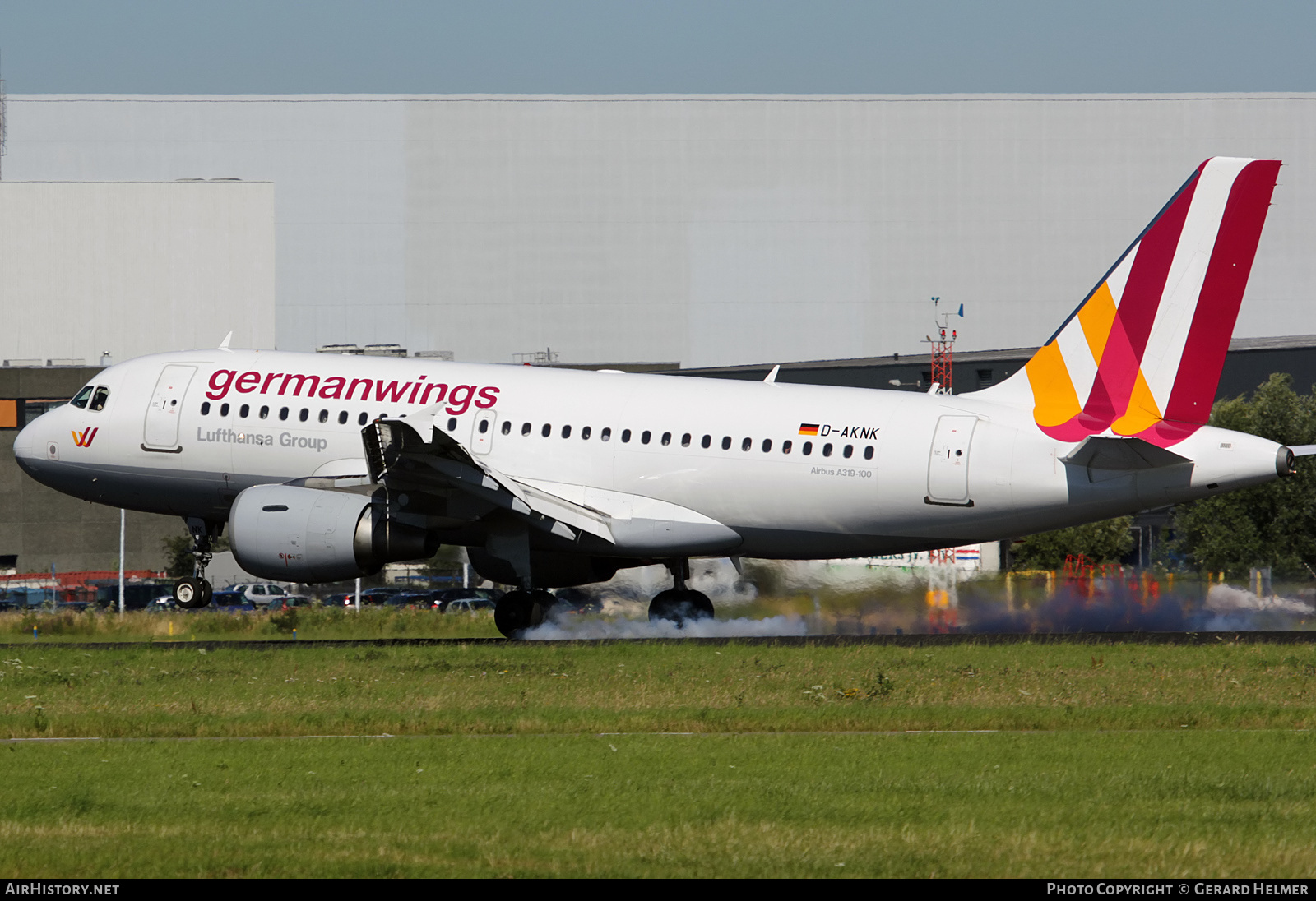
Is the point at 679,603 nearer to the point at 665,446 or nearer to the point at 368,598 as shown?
the point at 665,446

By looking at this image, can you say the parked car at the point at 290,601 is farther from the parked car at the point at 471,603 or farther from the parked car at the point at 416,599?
the parked car at the point at 471,603

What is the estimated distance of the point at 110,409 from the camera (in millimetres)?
32031

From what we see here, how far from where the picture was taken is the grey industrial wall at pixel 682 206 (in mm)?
124562

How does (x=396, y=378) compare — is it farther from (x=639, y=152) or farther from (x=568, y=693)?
(x=639, y=152)

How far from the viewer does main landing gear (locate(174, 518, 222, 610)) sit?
100ft

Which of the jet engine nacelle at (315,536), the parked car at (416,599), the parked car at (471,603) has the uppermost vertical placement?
the jet engine nacelle at (315,536)

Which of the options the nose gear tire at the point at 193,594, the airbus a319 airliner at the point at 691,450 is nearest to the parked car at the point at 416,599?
the nose gear tire at the point at 193,594

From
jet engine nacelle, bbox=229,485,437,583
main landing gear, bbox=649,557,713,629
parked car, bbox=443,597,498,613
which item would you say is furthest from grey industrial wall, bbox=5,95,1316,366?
jet engine nacelle, bbox=229,485,437,583

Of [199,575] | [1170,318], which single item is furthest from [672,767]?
[199,575]

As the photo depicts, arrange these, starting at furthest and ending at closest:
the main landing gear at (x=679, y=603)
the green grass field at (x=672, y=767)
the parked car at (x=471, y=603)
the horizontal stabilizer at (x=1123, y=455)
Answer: the parked car at (x=471, y=603)
the main landing gear at (x=679, y=603)
the horizontal stabilizer at (x=1123, y=455)
the green grass field at (x=672, y=767)

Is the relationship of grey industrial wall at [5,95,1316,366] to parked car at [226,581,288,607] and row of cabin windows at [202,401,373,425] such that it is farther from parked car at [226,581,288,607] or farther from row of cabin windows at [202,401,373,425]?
row of cabin windows at [202,401,373,425]

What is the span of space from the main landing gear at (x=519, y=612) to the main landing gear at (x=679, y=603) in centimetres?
221

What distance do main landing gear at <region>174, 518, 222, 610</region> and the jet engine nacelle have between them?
264 centimetres

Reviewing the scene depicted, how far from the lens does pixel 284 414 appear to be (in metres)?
30.4
